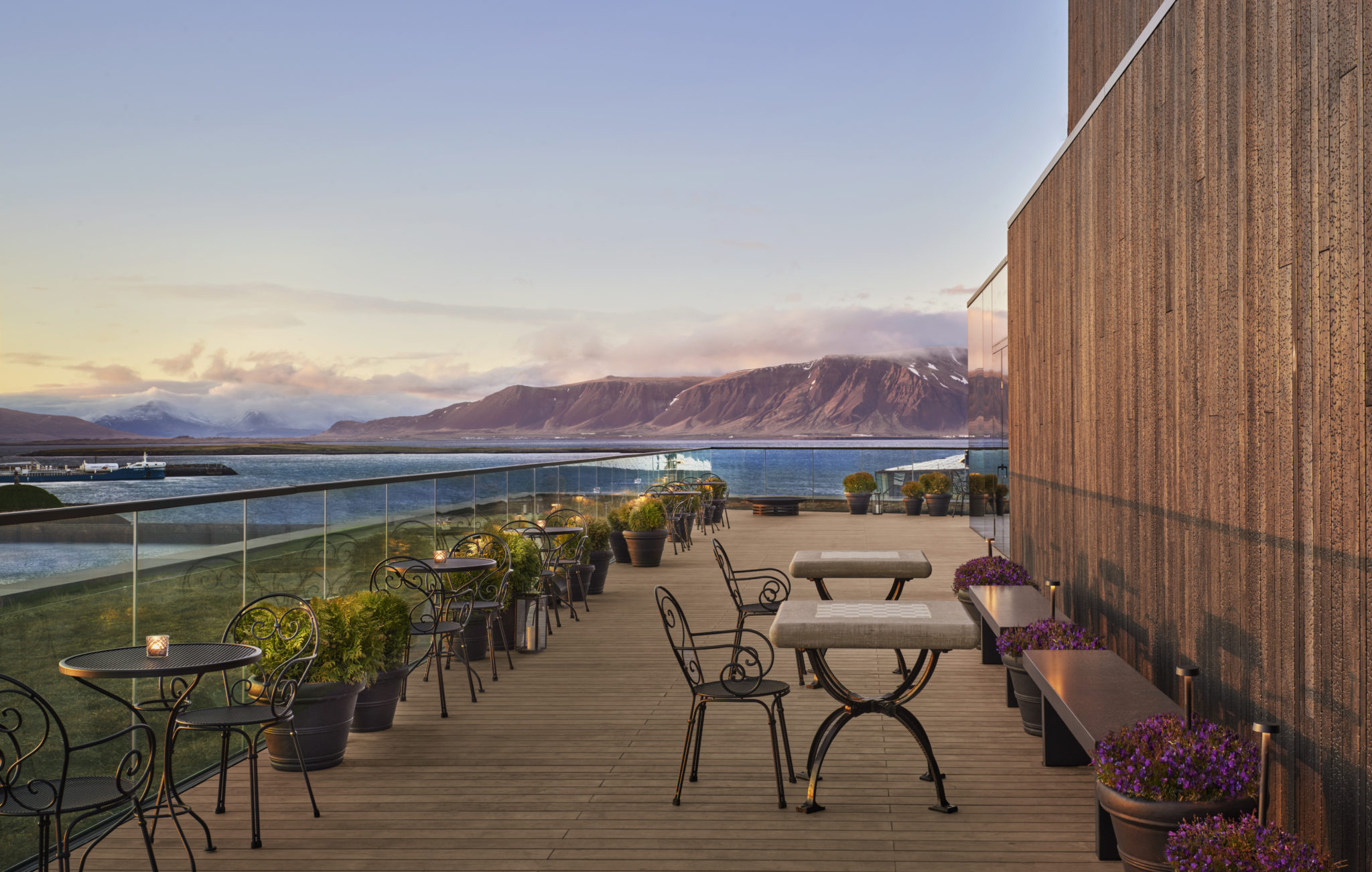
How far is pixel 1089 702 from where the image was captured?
137 inches

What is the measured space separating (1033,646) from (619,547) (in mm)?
7791

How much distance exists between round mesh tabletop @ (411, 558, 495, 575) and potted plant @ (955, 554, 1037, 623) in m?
3.14

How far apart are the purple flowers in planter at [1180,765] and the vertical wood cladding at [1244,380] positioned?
5.3 inches

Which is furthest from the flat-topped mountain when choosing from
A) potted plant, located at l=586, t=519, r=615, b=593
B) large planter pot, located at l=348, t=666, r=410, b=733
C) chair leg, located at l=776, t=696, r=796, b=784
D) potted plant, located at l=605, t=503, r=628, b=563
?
chair leg, located at l=776, t=696, r=796, b=784

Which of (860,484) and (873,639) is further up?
(873,639)

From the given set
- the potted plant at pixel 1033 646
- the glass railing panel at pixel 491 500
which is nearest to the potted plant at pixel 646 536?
the glass railing panel at pixel 491 500

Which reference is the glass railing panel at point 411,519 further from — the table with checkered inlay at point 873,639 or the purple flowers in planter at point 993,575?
the purple flowers in planter at point 993,575

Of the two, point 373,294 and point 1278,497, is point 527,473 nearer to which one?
point 1278,497

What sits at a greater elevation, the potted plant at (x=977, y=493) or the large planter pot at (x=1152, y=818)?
the potted plant at (x=977, y=493)

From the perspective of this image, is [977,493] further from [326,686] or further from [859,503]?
[326,686]

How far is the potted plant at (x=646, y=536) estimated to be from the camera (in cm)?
1145

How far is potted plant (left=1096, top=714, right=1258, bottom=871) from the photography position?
261cm

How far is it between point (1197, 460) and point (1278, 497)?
73cm

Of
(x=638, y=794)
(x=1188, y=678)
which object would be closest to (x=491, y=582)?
(x=638, y=794)
